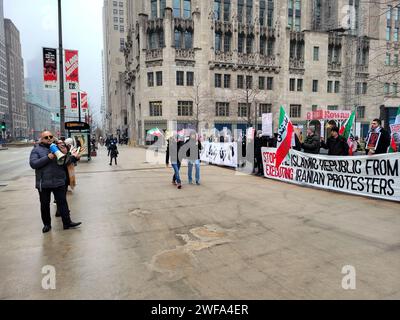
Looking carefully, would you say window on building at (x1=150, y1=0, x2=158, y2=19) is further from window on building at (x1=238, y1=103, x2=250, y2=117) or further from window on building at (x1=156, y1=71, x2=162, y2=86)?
window on building at (x1=238, y1=103, x2=250, y2=117)

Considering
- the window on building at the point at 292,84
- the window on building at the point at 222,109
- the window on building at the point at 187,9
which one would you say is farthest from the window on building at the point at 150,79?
the window on building at the point at 292,84

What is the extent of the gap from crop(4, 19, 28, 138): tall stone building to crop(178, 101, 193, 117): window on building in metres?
131

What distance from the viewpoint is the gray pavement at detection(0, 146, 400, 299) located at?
139 inches

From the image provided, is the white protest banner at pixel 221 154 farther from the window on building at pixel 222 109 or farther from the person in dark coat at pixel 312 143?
the window on building at pixel 222 109

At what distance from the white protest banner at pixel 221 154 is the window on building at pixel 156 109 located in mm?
24257

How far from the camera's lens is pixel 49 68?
1370 centimetres

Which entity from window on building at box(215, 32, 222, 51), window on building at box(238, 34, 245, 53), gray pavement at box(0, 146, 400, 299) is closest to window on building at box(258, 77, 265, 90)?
window on building at box(238, 34, 245, 53)

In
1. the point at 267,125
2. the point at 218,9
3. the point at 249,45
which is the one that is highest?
the point at 218,9

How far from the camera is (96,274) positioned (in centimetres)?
393

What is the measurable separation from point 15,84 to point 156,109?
154506mm

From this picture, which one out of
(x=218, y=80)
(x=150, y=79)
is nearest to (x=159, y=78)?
(x=150, y=79)

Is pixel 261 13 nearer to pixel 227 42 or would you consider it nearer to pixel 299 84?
pixel 227 42

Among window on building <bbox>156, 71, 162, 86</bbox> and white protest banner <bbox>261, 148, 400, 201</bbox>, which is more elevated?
window on building <bbox>156, 71, 162, 86</bbox>
